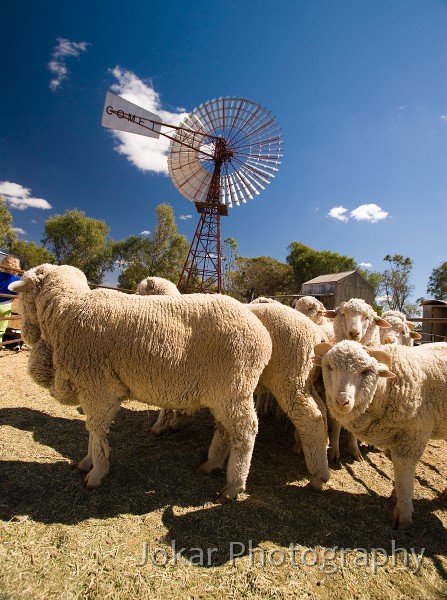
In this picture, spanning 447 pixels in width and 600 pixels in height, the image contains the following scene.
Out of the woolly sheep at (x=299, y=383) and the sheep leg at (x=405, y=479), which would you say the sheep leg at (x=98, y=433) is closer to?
the woolly sheep at (x=299, y=383)

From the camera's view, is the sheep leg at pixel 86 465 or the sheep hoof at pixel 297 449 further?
the sheep hoof at pixel 297 449

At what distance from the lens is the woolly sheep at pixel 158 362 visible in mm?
2703

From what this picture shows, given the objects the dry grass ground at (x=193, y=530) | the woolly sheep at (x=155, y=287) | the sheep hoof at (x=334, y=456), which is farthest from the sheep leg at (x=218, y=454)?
the woolly sheep at (x=155, y=287)

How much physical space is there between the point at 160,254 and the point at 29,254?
16861mm

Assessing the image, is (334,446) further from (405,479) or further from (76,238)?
(76,238)

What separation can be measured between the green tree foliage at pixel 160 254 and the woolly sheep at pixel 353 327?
30.3m

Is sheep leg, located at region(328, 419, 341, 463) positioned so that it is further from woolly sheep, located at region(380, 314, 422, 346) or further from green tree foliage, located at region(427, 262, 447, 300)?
green tree foliage, located at region(427, 262, 447, 300)

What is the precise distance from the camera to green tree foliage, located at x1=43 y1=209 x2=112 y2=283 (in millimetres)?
34719

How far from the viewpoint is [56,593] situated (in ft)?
5.64

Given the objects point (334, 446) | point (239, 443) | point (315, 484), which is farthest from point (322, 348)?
point (334, 446)

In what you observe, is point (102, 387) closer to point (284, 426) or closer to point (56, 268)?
point (56, 268)

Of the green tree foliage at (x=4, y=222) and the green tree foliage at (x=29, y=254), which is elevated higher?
the green tree foliage at (x=4, y=222)

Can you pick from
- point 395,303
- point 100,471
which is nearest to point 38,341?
point 100,471
